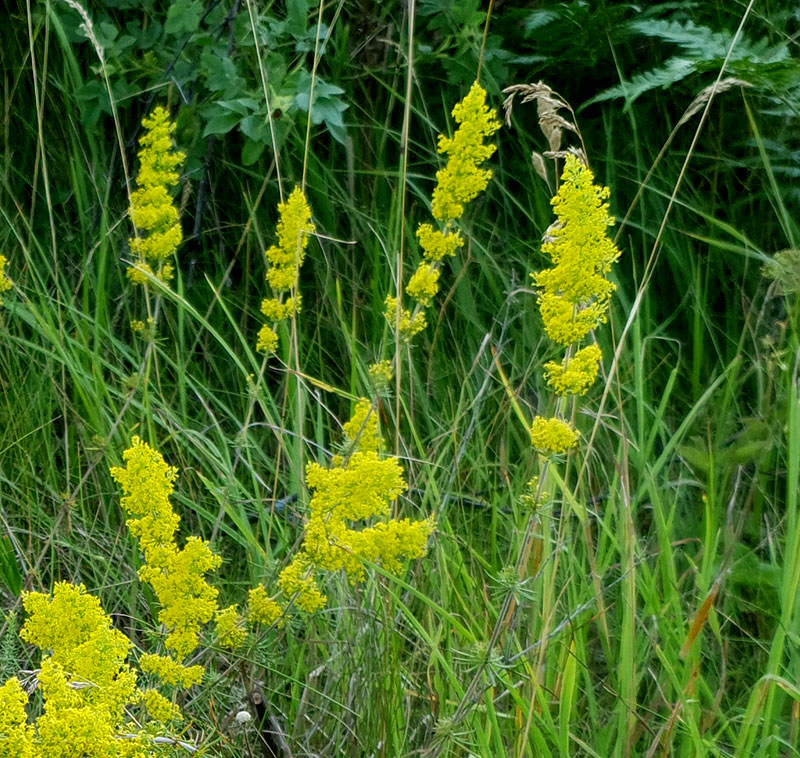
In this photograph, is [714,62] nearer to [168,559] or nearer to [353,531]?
[353,531]

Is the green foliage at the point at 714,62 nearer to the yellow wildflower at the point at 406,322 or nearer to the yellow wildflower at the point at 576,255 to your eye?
the yellow wildflower at the point at 406,322

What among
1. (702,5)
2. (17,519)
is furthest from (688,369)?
(17,519)

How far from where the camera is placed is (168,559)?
4.21ft

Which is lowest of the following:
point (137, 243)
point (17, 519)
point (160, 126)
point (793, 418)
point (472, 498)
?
point (17, 519)

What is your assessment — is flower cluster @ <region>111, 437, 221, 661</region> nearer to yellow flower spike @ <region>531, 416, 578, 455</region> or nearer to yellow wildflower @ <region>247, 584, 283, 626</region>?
yellow wildflower @ <region>247, 584, 283, 626</region>

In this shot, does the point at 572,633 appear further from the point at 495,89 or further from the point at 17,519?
the point at 495,89

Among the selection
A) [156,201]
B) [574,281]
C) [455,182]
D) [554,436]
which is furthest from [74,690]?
[156,201]

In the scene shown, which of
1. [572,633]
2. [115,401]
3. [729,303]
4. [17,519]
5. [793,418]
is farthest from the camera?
[729,303]

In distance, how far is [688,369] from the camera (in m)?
2.39

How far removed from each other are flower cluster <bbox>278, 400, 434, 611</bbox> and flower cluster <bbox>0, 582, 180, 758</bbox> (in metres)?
0.27

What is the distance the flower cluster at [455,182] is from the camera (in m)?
1.43

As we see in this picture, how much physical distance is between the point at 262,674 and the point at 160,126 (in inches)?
35.9

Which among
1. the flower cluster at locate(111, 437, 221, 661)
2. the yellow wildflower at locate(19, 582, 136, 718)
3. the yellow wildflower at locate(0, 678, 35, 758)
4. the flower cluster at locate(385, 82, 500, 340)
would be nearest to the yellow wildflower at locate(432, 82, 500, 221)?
the flower cluster at locate(385, 82, 500, 340)

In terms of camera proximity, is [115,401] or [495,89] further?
[495,89]
